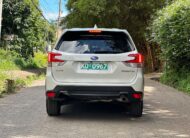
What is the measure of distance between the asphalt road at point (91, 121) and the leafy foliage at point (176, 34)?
5715 millimetres

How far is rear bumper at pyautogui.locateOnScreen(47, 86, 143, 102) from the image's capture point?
926 cm

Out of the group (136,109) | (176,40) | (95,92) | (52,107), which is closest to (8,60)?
(176,40)

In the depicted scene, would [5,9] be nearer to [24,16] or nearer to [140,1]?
[24,16]

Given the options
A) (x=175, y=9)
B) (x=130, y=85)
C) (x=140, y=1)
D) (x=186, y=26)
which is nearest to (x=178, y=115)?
(x=130, y=85)

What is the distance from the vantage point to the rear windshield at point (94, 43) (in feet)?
Answer: 31.3

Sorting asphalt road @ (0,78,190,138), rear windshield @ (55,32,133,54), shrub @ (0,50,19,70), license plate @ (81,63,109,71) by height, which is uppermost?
rear windshield @ (55,32,133,54)

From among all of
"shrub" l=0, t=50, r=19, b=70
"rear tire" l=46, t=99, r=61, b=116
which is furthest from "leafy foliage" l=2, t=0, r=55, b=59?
"rear tire" l=46, t=99, r=61, b=116

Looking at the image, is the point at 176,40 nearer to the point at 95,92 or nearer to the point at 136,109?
the point at 136,109

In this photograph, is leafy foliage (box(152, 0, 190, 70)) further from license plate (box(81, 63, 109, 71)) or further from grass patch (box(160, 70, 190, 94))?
license plate (box(81, 63, 109, 71))

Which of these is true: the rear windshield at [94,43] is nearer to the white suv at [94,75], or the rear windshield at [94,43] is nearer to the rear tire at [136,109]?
the white suv at [94,75]

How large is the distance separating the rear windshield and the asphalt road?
148 centimetres

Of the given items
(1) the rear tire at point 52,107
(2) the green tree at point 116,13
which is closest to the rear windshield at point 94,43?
(1) the rear tire at point 52,107

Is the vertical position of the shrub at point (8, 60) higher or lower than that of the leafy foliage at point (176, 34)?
lower

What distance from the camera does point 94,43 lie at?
9.70 m
